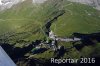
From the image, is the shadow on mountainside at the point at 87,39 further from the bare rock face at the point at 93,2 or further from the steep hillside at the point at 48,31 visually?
the bare rock face at the point at 93,2

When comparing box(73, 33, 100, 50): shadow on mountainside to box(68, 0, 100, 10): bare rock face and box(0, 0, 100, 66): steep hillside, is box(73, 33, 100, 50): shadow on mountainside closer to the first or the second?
box(0, 0, 100, 66): steep hillside

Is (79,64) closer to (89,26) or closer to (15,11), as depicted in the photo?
(89,26)

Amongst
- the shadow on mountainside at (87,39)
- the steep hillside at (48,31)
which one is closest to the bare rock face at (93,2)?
the steep hillside at (48,31)

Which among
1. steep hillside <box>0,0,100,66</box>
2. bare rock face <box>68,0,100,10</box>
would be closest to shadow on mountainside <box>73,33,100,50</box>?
steep hillside <box>0,0,100,66</box>

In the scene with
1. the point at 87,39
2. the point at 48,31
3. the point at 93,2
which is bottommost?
the point at 87,39

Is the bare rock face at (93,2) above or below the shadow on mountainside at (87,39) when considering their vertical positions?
above

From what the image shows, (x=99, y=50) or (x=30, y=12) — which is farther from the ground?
(x=30, y=12)

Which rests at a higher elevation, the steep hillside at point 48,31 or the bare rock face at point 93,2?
the bare rock face at point 93,2

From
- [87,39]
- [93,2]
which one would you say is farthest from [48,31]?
[93,2]

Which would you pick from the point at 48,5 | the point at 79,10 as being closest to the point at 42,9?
the point at 48,5

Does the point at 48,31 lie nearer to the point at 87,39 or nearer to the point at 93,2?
the point at 87,39
